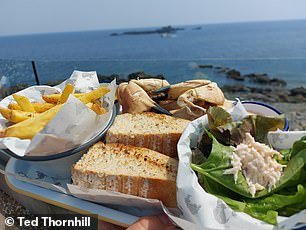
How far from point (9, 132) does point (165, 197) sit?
93 centimetres

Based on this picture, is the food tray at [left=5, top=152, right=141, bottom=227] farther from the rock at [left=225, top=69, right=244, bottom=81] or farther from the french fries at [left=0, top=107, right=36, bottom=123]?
the rock at [left=225, top=69, right=244, bottom=81]

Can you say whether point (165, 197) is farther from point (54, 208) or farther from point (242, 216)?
point (54, 208)

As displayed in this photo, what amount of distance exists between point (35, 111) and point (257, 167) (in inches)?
55.8

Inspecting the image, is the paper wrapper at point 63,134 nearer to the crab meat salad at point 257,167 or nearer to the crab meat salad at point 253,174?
the crab meat salad at point 253,174

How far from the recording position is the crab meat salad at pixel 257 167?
1130 mm

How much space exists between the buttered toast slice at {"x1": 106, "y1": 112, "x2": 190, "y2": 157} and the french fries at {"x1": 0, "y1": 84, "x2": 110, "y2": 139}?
6.7 inches

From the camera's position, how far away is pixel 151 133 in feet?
Result: 5.58

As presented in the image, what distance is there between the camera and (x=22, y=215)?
79.7 inches

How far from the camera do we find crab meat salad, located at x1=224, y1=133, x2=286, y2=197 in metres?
1.13

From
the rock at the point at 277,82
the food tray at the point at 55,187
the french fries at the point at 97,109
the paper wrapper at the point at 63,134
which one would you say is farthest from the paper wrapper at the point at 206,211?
the rock at the point at 277,82

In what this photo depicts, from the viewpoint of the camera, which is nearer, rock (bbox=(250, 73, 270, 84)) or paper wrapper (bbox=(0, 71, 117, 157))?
paper wrapper (bbox=(0, 71, 117, 157))

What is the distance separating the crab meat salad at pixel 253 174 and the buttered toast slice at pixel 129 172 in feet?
0.64

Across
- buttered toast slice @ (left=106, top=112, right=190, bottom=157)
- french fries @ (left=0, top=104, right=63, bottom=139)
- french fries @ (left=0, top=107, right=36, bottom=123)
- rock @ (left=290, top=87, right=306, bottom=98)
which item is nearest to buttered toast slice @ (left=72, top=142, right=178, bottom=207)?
buttered toast slice @ (left=106, top=112, right=190, bottom=157)

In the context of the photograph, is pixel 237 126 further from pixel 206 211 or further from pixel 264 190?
pixel 206 211
